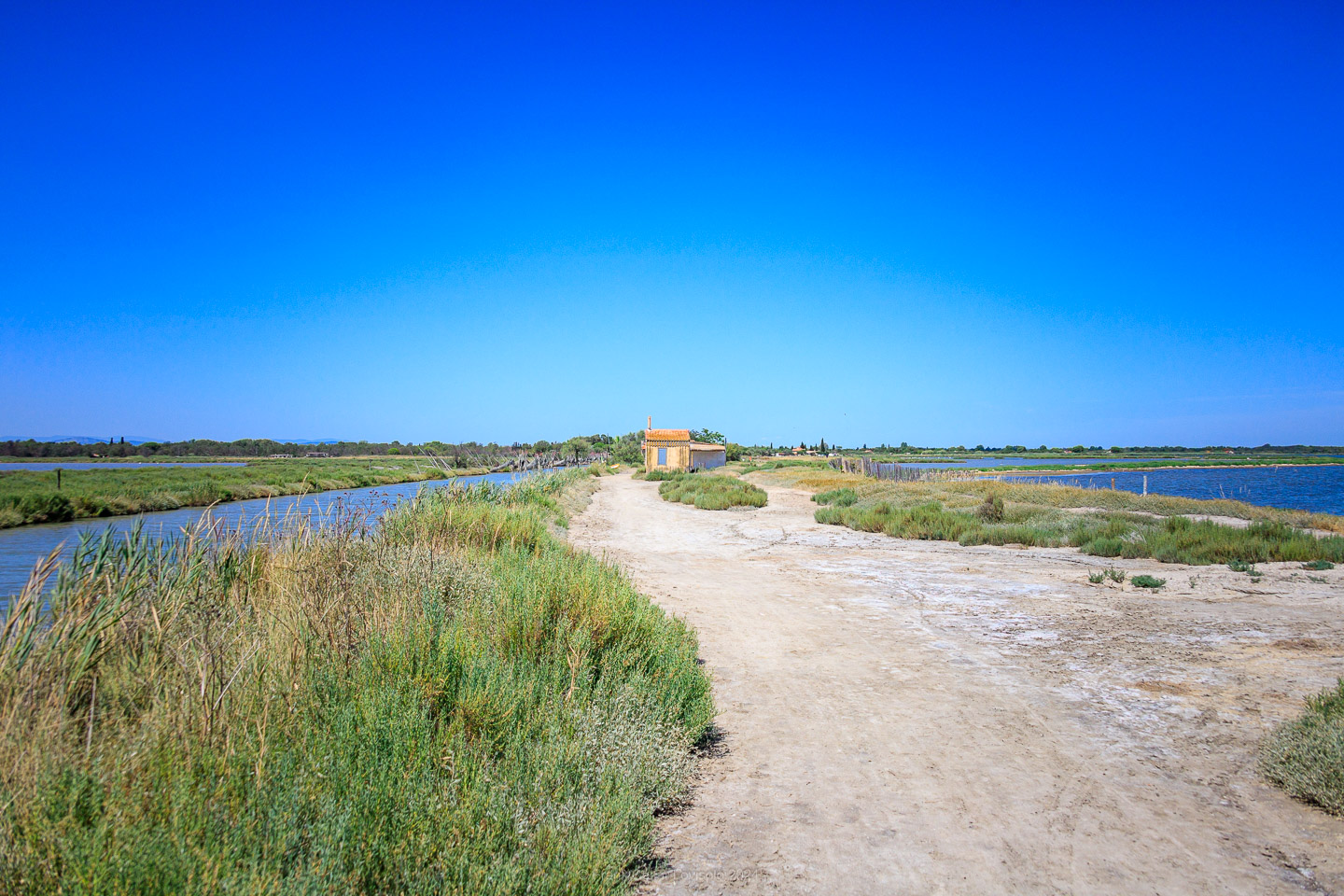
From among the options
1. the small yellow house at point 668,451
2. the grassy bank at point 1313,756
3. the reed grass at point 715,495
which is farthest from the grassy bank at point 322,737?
the small yellow house at point 668,451

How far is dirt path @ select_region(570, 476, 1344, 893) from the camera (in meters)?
3.02

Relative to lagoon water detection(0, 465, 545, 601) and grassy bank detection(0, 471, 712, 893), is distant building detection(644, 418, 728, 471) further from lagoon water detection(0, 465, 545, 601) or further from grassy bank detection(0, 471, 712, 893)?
grassy bank detection(0, 471, 712, 893)

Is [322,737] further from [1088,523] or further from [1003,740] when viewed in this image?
[1088,523]

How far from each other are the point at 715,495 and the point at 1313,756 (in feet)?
77.2

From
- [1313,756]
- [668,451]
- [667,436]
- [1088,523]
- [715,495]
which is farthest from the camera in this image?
[667,436]

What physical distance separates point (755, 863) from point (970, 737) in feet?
7.15

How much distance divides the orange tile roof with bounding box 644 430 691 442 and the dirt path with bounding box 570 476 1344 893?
41.5 metres

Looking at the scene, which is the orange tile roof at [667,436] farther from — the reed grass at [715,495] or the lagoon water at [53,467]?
the lagoon water at [53,467]

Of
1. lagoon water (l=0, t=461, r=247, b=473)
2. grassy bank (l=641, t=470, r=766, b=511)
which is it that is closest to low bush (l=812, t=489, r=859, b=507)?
grassy bank (l=641, t=470, r=766, b=511)

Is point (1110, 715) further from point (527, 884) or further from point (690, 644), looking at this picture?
point (527, 884)

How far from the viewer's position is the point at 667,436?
52844 mm

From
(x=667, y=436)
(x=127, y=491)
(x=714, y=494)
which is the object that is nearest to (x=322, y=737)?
(x=714, y=494)

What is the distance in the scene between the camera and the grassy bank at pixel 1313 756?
3482mm

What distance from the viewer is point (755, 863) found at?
304 centimetres
